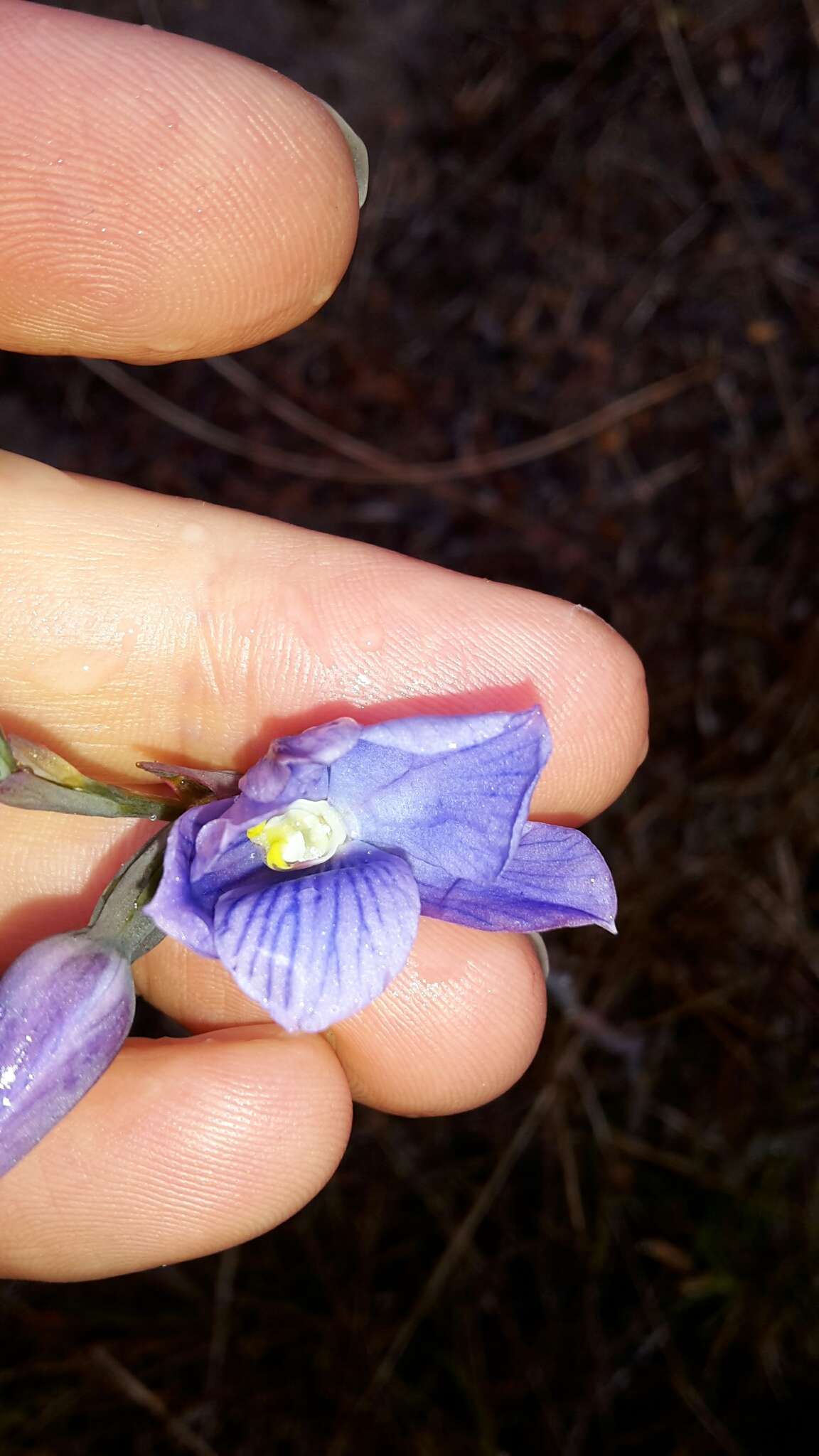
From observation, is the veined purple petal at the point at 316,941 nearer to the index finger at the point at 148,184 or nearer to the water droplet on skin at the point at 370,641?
the water droplet on skin at the point at 370,641

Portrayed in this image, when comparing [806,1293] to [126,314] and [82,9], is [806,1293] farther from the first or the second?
[82,9]

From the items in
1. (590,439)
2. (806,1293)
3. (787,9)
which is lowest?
(806,1293)

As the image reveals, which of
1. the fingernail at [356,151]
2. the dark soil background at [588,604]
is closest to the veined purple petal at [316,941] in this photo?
the fingernail at [356,151]

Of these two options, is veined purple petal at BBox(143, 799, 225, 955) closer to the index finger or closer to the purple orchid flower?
the purple orchid flower

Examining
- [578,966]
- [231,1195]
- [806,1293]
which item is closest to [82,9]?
[578,966]

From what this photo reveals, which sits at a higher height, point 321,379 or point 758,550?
point 758,550

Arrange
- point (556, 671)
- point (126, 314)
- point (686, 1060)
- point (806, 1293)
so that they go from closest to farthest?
point (126, 314) < point (556, 671) < point (806, 1293) < point (686, 1060)

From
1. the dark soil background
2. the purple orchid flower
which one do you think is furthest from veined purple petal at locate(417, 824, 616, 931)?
the dark soil background

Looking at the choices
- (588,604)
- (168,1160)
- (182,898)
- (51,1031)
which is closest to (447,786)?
(182,898)
